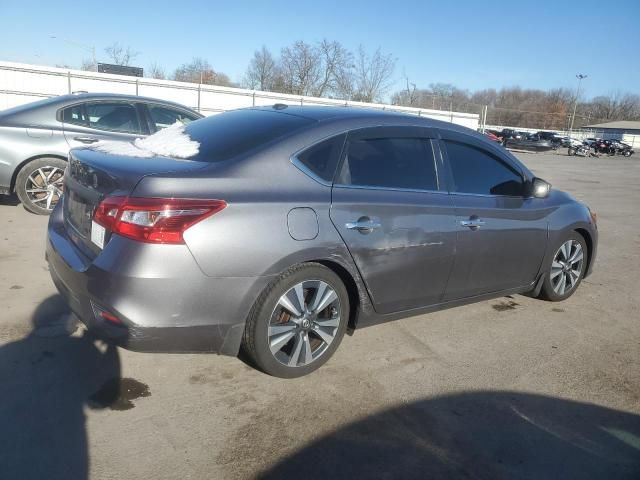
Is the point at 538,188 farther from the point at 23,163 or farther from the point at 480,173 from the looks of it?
the point at 23,163

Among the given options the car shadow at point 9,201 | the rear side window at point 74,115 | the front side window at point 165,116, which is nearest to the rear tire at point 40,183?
the rear side window at point 74,115

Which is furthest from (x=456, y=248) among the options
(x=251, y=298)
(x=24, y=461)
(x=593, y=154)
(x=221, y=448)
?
(x=593, y=154)

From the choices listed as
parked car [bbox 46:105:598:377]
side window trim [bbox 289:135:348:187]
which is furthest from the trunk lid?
side window trim [bbox 289:135:348:187]

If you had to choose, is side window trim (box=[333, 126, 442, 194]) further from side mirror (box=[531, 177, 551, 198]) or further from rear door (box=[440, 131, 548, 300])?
side mirror (box=[531, 177, 551, 198])

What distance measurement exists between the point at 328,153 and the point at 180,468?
189 cm

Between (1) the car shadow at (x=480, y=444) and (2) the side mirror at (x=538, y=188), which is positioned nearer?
(1) the car shadow at (x=480, y=444)

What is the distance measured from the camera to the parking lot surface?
233 cm

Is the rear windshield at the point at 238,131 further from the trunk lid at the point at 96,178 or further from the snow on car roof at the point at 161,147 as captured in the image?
the trunk lid at the point at 96,178

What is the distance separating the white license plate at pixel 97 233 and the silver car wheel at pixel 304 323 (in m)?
0.99

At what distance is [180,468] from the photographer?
7.39 feet

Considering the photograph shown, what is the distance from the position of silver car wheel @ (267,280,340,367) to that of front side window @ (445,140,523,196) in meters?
1.33

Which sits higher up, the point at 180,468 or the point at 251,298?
the point at 251,298

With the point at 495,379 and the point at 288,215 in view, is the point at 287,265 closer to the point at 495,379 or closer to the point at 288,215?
the point at 288,215

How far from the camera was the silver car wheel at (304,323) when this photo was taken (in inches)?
113
